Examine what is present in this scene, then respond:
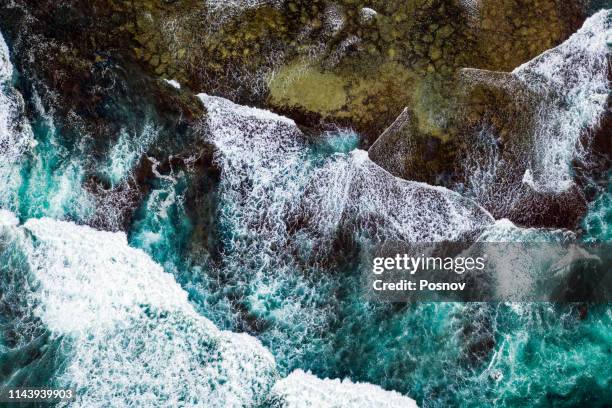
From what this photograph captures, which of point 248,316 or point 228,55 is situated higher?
point 228,55

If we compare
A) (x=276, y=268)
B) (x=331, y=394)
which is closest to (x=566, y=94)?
(x=276, y=268)

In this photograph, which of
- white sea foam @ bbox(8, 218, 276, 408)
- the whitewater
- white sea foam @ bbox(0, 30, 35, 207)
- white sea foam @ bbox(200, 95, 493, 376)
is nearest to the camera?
white sea foam @ bbox(8, 218, 276, 408)

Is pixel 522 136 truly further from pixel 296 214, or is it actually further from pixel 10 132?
pixel 10 132

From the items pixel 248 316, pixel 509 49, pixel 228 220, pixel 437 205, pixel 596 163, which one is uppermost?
pixel 509 49

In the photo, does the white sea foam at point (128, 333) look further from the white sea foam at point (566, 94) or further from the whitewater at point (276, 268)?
the white sea foam at point (566, 94)

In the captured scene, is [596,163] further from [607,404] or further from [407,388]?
[407,388]

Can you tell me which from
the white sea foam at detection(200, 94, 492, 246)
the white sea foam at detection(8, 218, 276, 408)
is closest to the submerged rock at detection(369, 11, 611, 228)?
the white sea foam at detection(200, 94, 492, 246)

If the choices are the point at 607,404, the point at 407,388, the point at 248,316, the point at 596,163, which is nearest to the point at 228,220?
the point at 248,316

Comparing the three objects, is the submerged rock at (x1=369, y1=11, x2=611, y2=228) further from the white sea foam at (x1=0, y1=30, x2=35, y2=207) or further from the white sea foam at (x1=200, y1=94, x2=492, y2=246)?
the white sea foam at (x1=0, y1=30, x2=35, y2=207)
